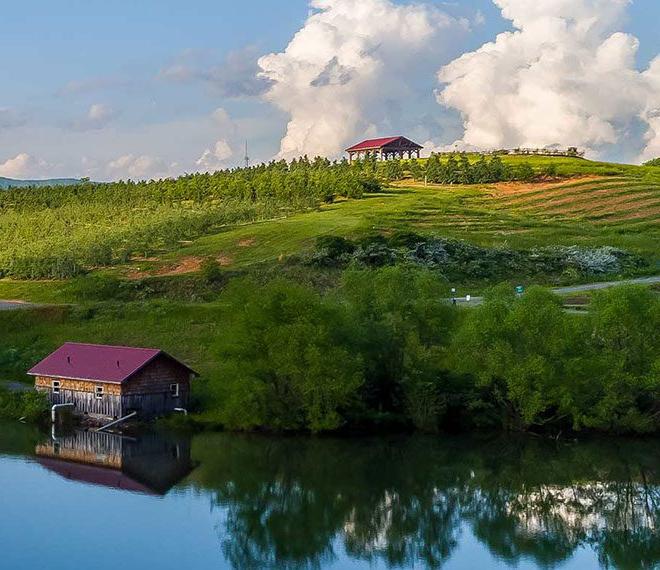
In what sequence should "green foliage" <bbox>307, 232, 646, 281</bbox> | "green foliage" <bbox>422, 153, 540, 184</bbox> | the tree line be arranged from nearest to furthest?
"green foliage" <bbox>307, 232, 646, 281</bbox>
"green foliage" <bbox>422, 153, 540, 184</bbox>
the tree line

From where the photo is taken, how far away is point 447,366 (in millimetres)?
53344

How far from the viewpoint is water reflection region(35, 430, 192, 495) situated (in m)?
43.6

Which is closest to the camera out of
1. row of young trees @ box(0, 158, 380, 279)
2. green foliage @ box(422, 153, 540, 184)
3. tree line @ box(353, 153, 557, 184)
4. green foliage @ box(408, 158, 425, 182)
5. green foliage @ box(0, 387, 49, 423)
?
green foliage @ box(0, 387, 49, 423)

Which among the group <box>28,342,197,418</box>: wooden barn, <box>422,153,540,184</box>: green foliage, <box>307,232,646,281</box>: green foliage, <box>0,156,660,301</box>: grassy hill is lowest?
<box>28,342,197,418</box>: wooden barn

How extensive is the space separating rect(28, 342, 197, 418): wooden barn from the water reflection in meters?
2.26

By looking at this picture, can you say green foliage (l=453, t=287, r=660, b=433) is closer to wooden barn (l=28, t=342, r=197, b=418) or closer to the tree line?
wooden barn (l=28, t=342, r=197, b=418)

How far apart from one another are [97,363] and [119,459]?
10.3m

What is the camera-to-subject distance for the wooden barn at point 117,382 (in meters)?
54.4

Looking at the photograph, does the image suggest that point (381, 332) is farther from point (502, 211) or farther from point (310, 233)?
point (502, 211)

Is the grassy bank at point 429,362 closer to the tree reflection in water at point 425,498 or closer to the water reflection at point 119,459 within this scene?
the tree reflection in water at point 425,498

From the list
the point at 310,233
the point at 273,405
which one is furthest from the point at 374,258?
the point at 273,405

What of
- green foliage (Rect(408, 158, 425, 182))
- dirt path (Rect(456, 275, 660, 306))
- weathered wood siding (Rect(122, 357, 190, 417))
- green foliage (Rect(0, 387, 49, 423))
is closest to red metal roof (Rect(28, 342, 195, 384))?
weathered wood siding (Rect(122, 357, 190, 417))

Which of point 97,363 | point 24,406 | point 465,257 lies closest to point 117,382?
point 97,363

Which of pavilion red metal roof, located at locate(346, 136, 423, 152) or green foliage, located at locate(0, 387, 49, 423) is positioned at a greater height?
pavilion red metal roof, located at locate(346, 136, 423, 152)
